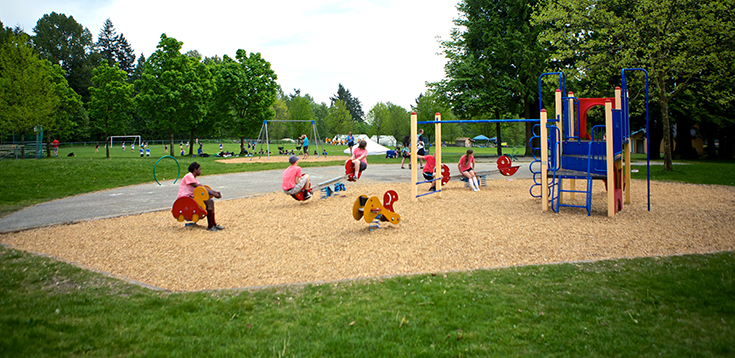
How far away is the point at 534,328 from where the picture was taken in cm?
401

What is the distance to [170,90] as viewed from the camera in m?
32.4

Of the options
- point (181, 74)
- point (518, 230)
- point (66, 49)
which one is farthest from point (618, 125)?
point (66, 49)

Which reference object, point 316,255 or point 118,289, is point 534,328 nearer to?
point 316,255

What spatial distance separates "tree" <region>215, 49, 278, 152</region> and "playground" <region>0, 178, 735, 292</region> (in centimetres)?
2884

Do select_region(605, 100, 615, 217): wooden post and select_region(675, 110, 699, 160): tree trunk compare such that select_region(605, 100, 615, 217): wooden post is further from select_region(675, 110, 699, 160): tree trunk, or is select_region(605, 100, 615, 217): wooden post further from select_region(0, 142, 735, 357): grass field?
select_region(675, 110, 699, 160): tree trunk

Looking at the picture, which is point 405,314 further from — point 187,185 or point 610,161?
point 610,161

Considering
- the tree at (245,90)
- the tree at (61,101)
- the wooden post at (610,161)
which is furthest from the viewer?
the tree at (245,90)

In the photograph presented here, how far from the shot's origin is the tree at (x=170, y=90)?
32287 mm

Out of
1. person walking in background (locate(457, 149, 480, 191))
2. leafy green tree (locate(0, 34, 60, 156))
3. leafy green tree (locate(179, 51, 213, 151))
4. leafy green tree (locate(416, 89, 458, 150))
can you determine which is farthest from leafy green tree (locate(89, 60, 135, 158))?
Result: person walking in background (locate(457, 149, 480, 191))

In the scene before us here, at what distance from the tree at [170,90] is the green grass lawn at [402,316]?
29.3m

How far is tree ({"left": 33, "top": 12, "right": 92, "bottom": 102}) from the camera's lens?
7275 cm

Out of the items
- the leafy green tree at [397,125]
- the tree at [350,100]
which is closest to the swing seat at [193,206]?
the leafy green tree at [397,125]

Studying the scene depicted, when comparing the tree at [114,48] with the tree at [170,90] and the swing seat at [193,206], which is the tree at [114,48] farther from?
the swing seat at [193,206]

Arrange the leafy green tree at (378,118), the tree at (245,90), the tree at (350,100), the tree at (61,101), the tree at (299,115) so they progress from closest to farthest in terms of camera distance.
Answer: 1. the tree at (61,101)
2. the tree at (245,90)
3. the tree at (299,115)
4. the leafy green tree at (378,118)
5. the tree at (350,100)
